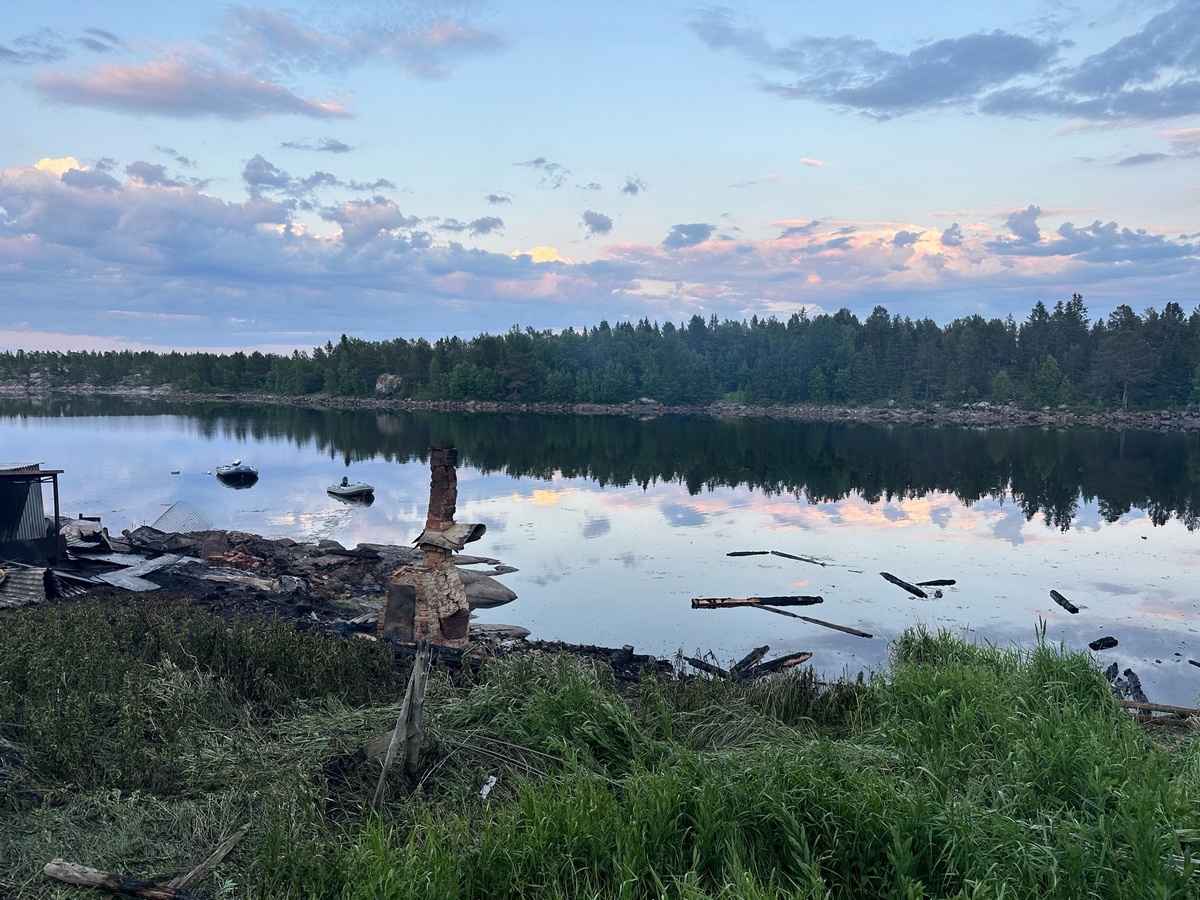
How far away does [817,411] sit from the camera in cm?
13488

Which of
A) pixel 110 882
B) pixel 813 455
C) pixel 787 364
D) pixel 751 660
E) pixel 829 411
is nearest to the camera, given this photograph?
pixel 110 882

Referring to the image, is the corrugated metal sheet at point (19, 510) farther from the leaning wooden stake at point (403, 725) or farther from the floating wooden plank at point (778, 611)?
the floating wooden plank at point (778, 611)

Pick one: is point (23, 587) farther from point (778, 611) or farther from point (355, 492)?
point (355, 492)

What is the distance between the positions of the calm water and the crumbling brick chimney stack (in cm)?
551

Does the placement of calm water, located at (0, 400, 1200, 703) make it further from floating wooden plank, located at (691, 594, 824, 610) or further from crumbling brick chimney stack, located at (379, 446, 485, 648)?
crumbling brick chimney stack, located at (379, 446, 485, 648)

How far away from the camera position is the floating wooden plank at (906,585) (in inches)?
957

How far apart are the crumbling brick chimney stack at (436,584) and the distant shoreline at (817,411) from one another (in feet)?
351

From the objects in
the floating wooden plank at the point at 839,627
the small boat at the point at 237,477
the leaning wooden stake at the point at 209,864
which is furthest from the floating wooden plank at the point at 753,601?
the small boat at the point at 237,477

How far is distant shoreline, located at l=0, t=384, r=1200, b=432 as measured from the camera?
106 m

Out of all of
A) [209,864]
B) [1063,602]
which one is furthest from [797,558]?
[209,864]

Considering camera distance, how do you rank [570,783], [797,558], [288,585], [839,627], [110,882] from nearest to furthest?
1. [110,882]
2. [570,783]
3. [839,627]
4. [288,585]
5. [797,558]

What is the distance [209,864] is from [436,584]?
8.73 metres

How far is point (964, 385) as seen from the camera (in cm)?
12419

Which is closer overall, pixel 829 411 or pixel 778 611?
pixel 778 611
